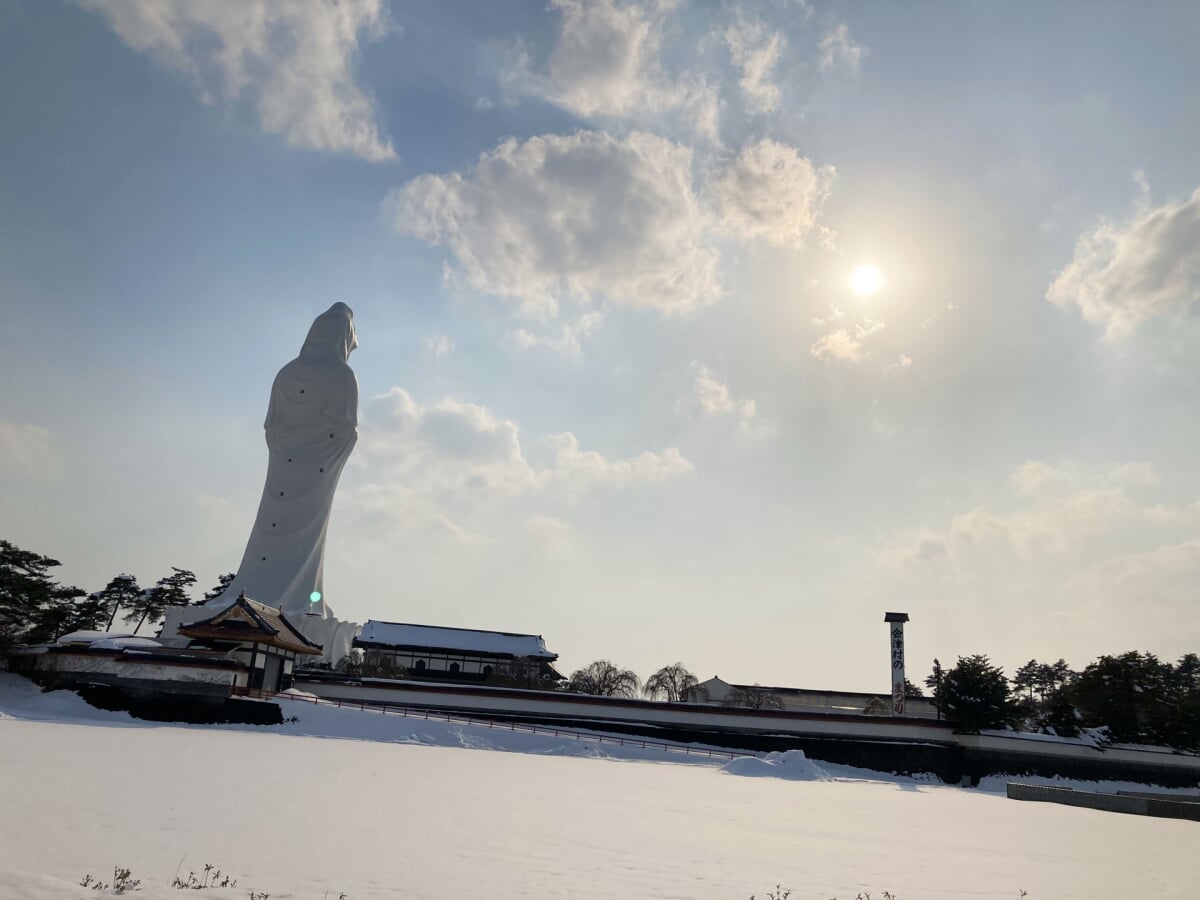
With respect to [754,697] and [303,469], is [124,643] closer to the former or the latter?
[303,469]

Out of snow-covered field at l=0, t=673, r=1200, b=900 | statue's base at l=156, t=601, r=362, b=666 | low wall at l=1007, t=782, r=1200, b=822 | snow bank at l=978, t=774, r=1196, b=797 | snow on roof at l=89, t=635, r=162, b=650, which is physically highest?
statue's base at l=156, t=601, r=362, b=666

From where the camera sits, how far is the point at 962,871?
9000mm

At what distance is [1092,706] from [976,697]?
384 inches

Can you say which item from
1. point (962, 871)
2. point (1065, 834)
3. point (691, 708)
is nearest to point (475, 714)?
point (691, 708)

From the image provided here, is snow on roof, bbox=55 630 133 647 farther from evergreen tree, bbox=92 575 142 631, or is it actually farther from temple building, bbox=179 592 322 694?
evergreen tree, bbox=92 575 142 631

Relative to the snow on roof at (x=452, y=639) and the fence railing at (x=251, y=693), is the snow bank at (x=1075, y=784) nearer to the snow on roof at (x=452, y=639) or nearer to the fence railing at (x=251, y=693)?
the fence railing at (x=251, y=693)

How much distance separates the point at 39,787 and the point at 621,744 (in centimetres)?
2047

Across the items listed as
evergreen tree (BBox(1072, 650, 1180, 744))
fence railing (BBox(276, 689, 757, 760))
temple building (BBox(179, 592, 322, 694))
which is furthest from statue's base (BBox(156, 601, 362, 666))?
evergreen tree (BBox(1072, 650, 1180, 744))

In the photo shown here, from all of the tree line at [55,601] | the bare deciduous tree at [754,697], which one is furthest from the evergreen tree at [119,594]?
the bare deciduous tree at [754,697]

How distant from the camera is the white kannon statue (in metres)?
41.2

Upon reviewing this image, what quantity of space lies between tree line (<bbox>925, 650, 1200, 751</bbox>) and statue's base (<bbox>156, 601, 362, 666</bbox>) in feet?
100

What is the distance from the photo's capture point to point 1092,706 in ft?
120

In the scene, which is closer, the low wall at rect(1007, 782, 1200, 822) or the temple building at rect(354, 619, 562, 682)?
the low wall at rect(1007, 782, 1200, 822)

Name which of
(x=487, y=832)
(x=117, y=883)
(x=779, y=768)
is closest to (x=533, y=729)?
(x=779, y=768)
